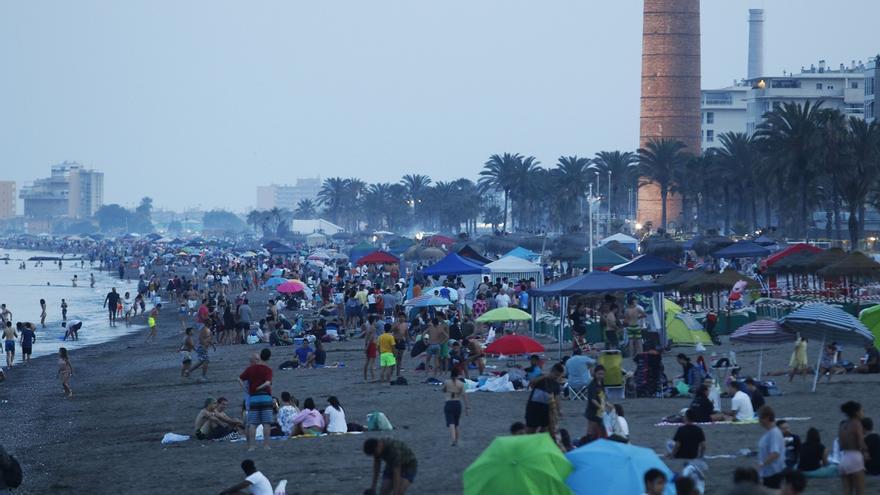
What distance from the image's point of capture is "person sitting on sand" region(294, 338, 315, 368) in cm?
2530

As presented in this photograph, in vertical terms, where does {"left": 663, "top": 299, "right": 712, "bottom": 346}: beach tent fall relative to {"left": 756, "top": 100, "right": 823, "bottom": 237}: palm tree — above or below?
below

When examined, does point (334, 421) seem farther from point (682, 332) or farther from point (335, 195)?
point (335, 195)

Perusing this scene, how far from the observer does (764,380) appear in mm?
19078

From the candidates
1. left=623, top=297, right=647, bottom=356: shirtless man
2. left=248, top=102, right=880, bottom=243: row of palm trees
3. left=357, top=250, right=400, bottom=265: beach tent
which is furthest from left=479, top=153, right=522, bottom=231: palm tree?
left=623, top=297, right=647, bottom=356: shirtless man

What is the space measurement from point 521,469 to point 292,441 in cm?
646

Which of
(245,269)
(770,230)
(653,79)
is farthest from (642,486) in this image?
(653,79)

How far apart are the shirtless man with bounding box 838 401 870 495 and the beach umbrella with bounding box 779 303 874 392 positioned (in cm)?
610

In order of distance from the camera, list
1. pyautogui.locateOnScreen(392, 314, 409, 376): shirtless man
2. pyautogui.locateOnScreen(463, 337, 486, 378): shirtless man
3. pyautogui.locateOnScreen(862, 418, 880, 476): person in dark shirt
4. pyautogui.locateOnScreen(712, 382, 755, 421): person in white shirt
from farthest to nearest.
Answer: pyautogui.locateOnScreen(392, 314, 409, 376): shirtless man < pyautogui.locateOnScreen(463, 337, 486, 378): shirtless man < pyautogui.locateOnScreen(712, 382, 755, 421): person in white shirt < pyautogui.locateOnScreen(862, 418, 880, 476): person in dark shirt

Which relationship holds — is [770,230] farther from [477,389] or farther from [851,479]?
[851,479]

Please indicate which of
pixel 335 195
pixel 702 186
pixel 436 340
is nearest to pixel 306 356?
pixel 436 340

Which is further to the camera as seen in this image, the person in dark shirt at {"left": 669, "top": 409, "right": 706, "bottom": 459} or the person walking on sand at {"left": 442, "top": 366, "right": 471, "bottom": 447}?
the person walking on sand at {"left": 442, "top": 366, "right": 471, "bottom": 447}

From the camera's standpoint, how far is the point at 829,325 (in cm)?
1684

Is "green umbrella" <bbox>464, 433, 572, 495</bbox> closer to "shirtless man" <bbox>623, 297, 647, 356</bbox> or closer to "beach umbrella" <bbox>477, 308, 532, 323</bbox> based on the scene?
"shirtless man" <bbox>623, 297, 647, 356</bbox>

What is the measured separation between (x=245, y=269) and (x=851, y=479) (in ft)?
196
